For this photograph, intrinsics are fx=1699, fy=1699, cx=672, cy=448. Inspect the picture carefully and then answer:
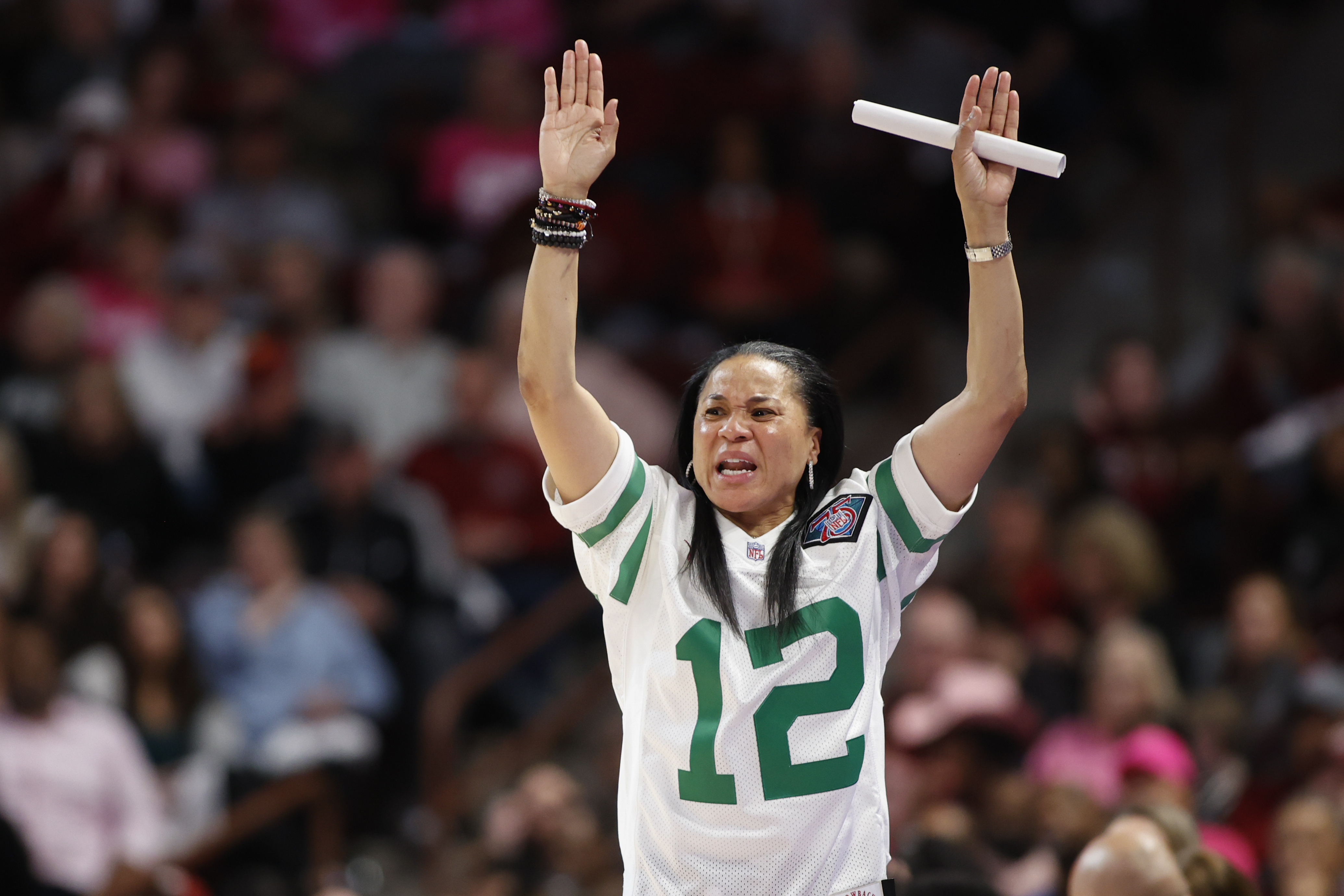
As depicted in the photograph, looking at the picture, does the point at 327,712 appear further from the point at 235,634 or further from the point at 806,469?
the point at 806,469

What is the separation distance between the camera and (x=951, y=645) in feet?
22.6

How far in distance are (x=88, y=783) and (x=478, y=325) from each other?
10.2ft

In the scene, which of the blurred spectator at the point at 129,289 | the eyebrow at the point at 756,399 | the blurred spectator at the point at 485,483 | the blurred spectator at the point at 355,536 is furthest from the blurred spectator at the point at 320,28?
the eyebrow at the point at 756,399

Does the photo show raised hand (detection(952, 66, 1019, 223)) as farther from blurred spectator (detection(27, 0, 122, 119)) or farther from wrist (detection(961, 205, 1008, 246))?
blurred spectator (detection(27, 0, 122, 119))

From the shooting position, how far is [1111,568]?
7211 mm

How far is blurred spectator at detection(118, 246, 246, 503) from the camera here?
26.7 feet

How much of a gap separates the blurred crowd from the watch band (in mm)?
1877

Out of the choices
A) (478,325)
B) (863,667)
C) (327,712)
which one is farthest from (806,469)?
(478,325)

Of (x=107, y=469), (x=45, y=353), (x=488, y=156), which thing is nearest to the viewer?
(x=107, y=469)

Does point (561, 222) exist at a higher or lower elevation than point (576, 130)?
lower

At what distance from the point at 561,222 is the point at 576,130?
19 cm

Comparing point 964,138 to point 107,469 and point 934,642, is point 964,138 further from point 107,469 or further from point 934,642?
point 107,469

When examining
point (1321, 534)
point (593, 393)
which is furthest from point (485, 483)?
point (1321, 534)

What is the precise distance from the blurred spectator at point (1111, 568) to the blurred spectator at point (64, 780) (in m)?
3.96
